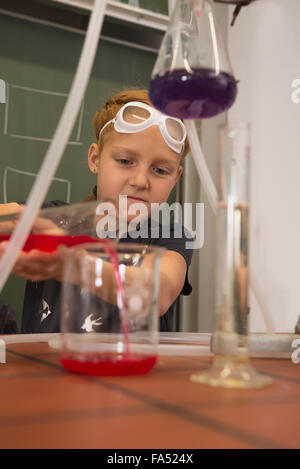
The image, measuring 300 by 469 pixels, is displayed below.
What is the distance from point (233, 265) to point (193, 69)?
198 millimetres

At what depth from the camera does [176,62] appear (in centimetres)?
49

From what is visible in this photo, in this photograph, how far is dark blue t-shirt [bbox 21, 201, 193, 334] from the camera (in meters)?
1.20

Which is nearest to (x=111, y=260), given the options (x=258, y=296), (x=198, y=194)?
(x=258, y=296)

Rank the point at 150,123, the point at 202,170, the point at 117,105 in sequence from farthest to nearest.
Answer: the point at 117,105 → the point at 150,123 → the point at 202,170

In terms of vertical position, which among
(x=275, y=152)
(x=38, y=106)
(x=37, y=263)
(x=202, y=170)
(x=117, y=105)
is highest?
(x=38, y=106)

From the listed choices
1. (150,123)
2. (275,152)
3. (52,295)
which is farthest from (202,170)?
(275,152)

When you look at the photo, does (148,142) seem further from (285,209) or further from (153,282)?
(285,209)

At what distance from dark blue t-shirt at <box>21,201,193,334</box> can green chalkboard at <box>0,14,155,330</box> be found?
2.18 ft

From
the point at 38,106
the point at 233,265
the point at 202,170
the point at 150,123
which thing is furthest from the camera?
the point at 38,106

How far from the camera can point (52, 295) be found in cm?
128

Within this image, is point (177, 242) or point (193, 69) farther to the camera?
point (177, 242)

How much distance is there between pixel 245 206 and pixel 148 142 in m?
0.82

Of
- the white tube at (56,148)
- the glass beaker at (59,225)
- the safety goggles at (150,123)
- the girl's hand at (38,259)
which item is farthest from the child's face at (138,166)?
the white tube at (56,148)

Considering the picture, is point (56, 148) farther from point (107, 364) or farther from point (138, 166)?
point (138, 166)
